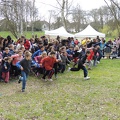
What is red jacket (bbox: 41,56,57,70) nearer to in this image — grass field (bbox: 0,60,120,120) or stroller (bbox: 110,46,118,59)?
grass field (bbox: 0,60,120,120)

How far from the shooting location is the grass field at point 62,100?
5832mm

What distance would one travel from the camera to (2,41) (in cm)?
1109

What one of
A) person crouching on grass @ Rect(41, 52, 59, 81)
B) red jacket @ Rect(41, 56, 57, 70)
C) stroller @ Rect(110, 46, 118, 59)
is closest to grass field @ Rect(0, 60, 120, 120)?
person crouching on grass @ Rect(41, 52, 59, 81)

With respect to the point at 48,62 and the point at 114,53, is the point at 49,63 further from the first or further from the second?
the point at 114,53

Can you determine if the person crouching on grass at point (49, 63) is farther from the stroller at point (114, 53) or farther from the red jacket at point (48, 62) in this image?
the stroller at point (114, 53)

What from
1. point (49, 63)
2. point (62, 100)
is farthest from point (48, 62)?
point (62, 100)

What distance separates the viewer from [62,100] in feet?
22.9

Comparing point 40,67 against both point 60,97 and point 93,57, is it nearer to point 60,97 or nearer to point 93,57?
point 60,97

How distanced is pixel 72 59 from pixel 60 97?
580 cm

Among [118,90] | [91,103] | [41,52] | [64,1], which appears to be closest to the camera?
[91,103]

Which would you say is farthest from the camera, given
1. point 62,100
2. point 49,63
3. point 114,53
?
point 114,53

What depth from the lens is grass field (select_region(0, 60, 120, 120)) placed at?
5832 mm

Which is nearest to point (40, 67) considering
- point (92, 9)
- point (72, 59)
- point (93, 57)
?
point (72, 59)

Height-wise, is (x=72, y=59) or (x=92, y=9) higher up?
(x=92, y=9)
